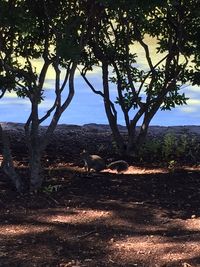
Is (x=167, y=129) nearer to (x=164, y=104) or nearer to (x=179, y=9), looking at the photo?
(x=164, y=104)

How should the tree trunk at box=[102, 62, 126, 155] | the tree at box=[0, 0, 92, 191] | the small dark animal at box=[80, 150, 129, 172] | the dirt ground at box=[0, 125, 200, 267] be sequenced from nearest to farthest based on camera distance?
the dirt ground at box=[0, 125, 200, 267] < the tree at box=[0, 0, 92, 191] < the small dark animal at box=[80, 150, 129, 172] < the tree trunk at box=[102, 62, 126, 155]

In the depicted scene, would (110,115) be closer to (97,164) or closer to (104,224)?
(97,164)

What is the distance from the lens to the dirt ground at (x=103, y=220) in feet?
14.6

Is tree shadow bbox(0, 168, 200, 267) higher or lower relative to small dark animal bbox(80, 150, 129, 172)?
lower

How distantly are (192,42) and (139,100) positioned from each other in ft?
3.84

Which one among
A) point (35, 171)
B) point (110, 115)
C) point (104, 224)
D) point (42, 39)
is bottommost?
point (104, 224)

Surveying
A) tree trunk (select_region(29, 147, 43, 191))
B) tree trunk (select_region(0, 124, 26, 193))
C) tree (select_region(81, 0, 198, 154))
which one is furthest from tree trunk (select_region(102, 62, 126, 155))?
tree trunk (select_region(0, 124, 26, 193))

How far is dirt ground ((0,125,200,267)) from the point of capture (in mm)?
4465

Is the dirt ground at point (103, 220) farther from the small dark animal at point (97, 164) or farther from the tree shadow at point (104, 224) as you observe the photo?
the small dark animal at point (97, 164)

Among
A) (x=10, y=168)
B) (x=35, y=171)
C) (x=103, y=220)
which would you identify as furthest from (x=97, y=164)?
(x=103, y=220)

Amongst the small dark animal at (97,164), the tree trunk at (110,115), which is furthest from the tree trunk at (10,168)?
the tree trunk at (110,115)

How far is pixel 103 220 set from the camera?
5316 millimetres

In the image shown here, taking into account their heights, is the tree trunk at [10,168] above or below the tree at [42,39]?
below

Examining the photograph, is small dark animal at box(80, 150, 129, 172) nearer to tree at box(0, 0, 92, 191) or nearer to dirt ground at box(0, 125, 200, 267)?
dirt ground at box(0, 125, 200, 267)
